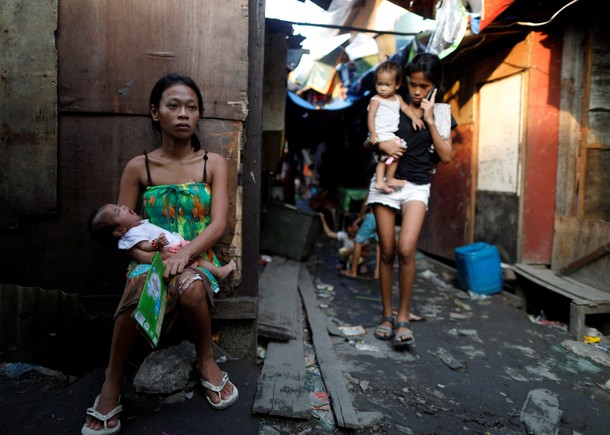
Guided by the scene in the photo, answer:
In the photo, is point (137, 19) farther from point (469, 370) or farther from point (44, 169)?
point (469, 370)

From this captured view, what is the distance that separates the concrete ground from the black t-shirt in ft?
4.42

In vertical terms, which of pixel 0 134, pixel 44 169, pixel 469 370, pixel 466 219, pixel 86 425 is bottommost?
pixel 469 370

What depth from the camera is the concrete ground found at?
6.49ft

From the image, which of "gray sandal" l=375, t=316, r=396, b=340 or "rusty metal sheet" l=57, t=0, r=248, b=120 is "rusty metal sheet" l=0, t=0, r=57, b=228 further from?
"gray sandal" l=375, t=316, r=396, b=340

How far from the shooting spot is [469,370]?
2916 millimetres

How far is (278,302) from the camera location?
3711mm

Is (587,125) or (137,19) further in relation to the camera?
(587,125)

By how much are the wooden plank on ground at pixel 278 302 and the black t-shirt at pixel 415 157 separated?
1447 mm

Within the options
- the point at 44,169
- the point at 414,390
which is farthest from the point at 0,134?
the point at 414,390

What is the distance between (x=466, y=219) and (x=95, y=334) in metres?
5.04

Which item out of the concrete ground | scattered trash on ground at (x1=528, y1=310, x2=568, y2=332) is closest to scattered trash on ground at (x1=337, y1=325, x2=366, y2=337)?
the concrete ground

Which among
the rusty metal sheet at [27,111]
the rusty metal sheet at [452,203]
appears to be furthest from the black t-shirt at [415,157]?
the rusty metal sheet at [452,203]

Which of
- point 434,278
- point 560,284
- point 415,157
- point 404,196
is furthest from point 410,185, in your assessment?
point 434,278

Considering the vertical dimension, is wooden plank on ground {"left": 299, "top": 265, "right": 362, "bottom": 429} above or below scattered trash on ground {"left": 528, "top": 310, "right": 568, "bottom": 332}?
above
